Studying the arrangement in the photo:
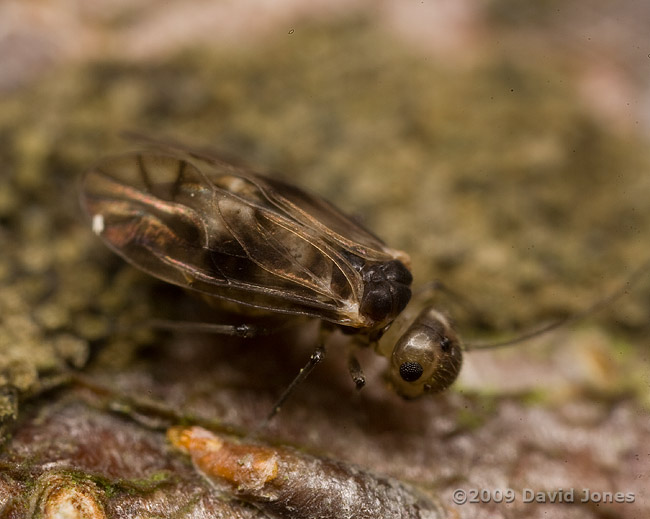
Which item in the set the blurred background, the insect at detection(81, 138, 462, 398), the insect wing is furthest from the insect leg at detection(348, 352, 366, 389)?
the insect wing

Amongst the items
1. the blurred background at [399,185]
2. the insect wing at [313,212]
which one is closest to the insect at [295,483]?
the blurred background at [399,185]

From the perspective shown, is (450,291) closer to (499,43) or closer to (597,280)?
(597,280)

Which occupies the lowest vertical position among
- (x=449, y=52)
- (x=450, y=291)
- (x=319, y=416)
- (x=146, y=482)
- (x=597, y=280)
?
(x=146, y=482)

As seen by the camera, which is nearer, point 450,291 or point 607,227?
point 450,291

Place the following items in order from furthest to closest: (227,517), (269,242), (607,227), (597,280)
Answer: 1. (607,227)
2. (597,280)
3. (269,242)
4. (227,517)

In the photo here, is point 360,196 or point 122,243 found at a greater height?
point 360,196

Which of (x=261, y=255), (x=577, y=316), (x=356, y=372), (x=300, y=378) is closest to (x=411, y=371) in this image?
(x=356, y=372)

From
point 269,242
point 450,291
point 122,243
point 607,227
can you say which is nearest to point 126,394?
point 122,243

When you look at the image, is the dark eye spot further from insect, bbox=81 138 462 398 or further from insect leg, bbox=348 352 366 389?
insect leg, bbox=348 352 366 389

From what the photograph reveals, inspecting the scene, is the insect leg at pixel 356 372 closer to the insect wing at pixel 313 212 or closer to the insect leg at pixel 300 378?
the insect leg at pixel 300 378
